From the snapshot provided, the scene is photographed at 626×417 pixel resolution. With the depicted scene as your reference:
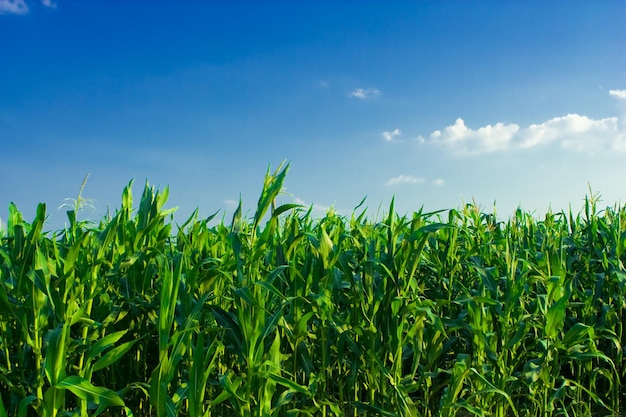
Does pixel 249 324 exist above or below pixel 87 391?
above

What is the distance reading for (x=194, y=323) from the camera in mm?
2781

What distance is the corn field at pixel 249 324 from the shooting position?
2752 millimetres

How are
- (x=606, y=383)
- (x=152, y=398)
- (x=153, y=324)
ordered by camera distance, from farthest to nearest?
(x=606, y=383) → (x=153, y=324) → (x=152, y=398)

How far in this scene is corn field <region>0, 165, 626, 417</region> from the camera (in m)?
2.75

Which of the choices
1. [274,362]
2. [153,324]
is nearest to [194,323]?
[274,362]

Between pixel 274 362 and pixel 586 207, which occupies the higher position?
pixel 586 207

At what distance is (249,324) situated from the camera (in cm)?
277

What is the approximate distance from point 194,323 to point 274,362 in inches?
18.2

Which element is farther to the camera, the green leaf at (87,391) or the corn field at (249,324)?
the corn field at (249,324)

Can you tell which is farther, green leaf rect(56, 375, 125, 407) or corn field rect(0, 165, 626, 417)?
corn field rect(0, 165, 626, 417)

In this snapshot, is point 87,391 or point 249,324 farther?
point 249,324

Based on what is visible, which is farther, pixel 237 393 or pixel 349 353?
pixel 349 353

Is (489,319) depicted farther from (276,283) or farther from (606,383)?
(606,383)

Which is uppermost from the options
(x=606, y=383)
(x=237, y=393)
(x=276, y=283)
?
(x=276, y=283)
